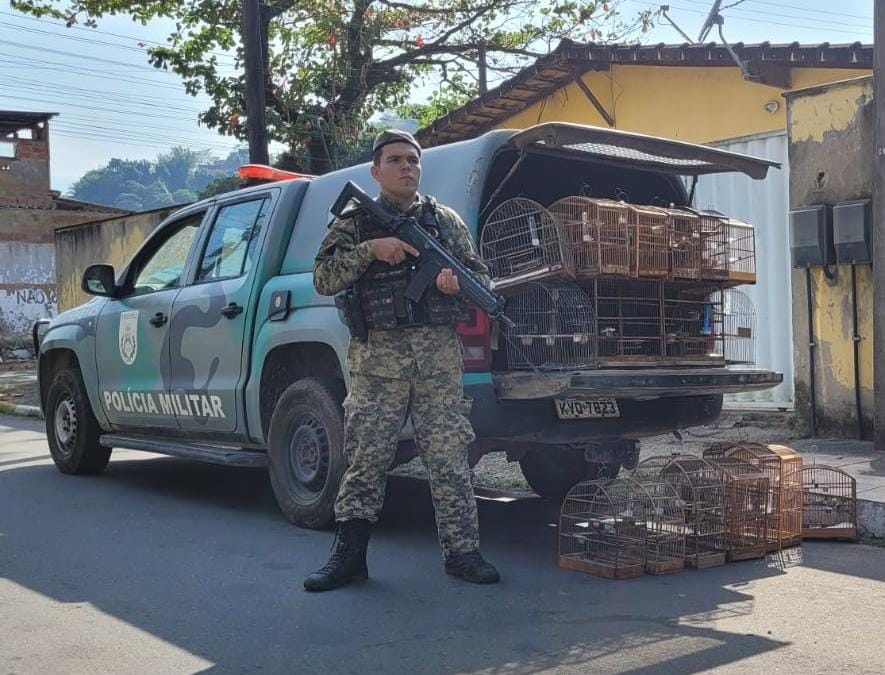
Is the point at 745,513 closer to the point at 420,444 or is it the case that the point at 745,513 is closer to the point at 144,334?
the point at 420,444

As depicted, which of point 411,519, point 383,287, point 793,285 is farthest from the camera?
point 793,285

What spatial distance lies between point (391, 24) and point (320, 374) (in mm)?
14923

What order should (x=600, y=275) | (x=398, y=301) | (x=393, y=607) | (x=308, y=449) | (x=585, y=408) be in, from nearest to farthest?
(x=393, y=607)
(x=398, y=301)
(x=600, y=275)
(x=585, y=408)
(x=308, y=449)

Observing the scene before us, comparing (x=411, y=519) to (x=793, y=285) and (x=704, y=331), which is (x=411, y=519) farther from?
(x=793, y=285)

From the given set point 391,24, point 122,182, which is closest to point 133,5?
point 391,24

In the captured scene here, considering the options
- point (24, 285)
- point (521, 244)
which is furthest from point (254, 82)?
point (24, 285)

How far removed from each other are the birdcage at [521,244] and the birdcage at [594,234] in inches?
2.6

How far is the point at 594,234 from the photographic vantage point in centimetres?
530

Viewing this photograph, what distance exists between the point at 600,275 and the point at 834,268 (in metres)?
4.21

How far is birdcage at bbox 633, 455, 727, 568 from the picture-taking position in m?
5.24

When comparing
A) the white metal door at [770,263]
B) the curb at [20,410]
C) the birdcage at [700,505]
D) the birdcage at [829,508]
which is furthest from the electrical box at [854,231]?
the curb at [20,410]

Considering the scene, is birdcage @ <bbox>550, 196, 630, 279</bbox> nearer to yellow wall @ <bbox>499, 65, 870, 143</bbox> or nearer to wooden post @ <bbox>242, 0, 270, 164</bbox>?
yellow wall @ <bbox>499, 65, 870, 143</bbox>

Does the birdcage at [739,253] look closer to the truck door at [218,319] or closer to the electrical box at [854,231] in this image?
the electrical box at [854,231]

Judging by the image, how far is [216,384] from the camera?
659 centimetres
